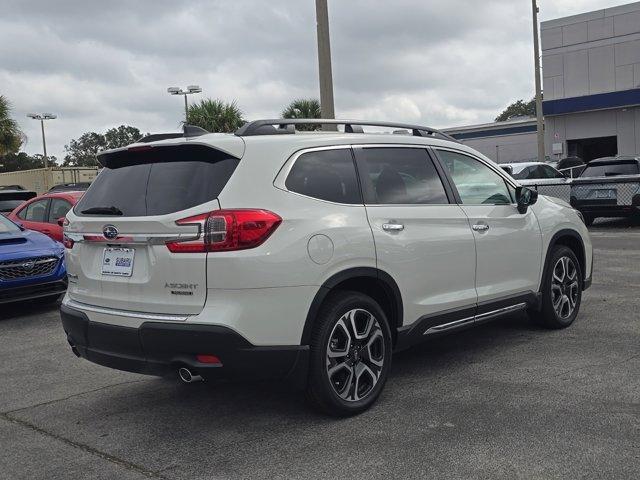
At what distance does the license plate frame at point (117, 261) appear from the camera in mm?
4148

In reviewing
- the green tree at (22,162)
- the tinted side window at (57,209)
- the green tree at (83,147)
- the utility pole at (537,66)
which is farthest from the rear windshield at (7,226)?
the green tree at (83,147)

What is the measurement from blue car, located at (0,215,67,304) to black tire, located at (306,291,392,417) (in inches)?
202

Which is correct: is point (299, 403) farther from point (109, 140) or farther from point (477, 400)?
point (109, 140)

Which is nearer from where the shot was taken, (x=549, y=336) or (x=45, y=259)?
(x=549, y=336)

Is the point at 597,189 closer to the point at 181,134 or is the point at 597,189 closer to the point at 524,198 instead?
the point at 524,198

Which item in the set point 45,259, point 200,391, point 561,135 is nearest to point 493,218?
point 200,391

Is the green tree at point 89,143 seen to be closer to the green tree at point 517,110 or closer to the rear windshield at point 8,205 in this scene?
the green tree at point 517,110

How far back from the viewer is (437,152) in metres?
5.31

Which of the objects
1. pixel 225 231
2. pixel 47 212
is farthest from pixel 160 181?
pixel 47 212

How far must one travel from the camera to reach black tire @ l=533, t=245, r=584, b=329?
6.12m

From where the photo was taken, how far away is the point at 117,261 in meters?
4.23

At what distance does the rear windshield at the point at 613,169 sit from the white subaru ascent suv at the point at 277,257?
11.8 metres

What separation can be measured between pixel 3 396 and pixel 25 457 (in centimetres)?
141

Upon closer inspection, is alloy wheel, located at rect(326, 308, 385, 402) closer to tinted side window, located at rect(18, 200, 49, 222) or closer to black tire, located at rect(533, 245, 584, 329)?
black tire, located at rect(533, 245, 584, 329)
